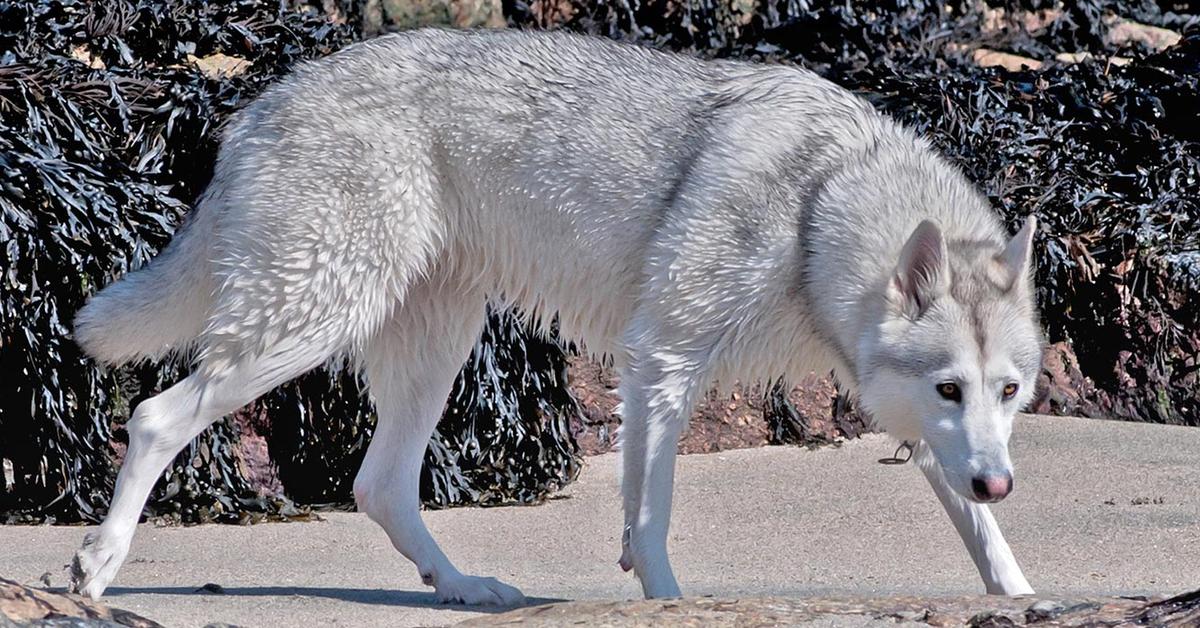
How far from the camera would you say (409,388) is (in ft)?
19.7

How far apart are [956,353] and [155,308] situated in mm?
2688

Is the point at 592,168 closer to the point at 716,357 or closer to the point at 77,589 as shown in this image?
the point at 716,357

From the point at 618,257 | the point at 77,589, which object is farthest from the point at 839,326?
the point at 77,589

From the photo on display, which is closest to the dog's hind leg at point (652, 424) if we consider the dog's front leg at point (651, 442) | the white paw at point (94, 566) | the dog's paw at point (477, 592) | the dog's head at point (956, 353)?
the dog's front leg at point (651, 442)

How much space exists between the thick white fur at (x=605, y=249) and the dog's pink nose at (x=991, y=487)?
0.54 feet

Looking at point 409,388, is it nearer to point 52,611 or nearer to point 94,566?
point 94,566

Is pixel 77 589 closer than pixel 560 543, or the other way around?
pixel 77 589

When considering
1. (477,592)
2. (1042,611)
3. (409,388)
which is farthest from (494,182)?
(1042,611)

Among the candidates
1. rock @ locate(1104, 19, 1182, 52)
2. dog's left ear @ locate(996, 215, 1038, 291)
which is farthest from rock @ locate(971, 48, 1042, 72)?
dog's left ear @ locate(996, 215, 1038, 291)

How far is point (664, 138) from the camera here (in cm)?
552

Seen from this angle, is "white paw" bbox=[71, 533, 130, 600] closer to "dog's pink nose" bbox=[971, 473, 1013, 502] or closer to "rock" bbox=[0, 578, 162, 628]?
"rock" bbox=[0, 578, 162, 628]

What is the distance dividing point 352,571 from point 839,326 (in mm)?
2030

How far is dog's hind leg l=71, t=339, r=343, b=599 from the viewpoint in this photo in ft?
16.8

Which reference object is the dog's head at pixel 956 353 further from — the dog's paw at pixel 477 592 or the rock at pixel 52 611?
the rock at pixel 52 611
